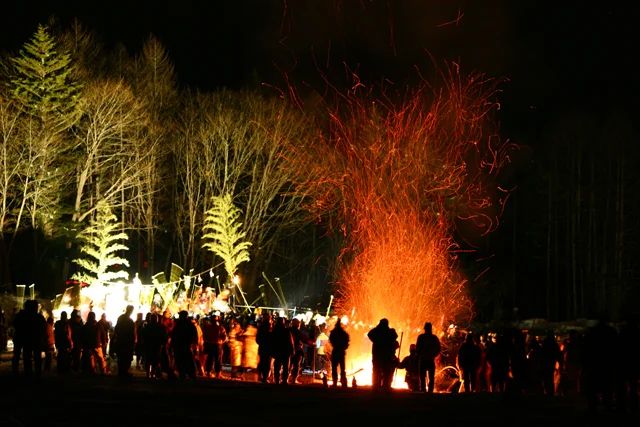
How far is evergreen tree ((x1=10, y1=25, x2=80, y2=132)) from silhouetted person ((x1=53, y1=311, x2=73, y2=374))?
21.8 m

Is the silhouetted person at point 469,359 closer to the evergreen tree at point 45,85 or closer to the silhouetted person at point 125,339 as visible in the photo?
the silhouetted person at point 125,339

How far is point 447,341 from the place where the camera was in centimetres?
2366

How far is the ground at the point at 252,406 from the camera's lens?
38.9 feet

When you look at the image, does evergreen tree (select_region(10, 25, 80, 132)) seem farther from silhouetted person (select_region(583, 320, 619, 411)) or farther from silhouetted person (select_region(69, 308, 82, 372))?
silhouetted person (select_region(583, 320, 619, 411))

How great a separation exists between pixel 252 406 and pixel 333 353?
4.44 meters

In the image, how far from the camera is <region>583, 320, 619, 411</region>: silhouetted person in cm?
1419

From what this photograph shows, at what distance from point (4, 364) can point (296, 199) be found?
27051 mm

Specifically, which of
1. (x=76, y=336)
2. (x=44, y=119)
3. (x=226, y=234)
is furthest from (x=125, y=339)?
(x=226, y=234)

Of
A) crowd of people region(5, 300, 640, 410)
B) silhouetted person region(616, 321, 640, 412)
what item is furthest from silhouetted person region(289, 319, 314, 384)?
silhouetted person region(616, 321, 640, 412)

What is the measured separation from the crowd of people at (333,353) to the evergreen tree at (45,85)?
20654 millimetres

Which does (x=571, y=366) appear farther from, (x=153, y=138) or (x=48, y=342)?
(x=153, y=138)

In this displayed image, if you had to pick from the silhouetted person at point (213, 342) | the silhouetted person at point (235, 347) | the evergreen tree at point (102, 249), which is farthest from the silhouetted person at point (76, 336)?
the evergreen tree at point (102, 249)

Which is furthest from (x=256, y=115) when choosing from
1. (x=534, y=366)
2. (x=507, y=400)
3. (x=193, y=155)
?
(x=507, y=400)

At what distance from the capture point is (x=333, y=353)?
58.1ft
